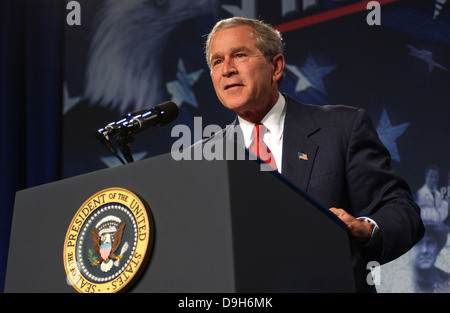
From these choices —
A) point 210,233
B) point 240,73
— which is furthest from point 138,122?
point 240,73

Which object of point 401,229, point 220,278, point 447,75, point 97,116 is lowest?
point 220,278

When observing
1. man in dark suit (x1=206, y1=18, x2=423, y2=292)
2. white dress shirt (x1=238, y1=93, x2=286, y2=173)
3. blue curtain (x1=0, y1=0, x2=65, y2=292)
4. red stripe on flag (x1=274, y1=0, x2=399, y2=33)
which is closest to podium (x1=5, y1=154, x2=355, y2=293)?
man in dark suit (x1=206, y1=18, x2=423, y2=292)

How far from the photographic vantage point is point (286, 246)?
1.01 meters

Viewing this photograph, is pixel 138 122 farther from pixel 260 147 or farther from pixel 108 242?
pixel 260 147

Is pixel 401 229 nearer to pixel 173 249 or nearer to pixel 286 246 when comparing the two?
pixel 286 246

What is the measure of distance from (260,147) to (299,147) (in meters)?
0.18

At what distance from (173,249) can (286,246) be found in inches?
8.5

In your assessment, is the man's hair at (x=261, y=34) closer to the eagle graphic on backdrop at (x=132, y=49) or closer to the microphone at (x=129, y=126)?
the microphone at (x=129, y=126)

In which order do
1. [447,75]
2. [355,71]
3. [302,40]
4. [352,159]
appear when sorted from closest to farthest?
1. [352,159]
2. [447,75]
3. [355,71]
4. [302,40]

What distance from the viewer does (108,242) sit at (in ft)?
3.29

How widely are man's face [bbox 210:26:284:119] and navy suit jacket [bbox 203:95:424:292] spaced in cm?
18

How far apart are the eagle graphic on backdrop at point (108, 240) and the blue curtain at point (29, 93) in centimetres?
275

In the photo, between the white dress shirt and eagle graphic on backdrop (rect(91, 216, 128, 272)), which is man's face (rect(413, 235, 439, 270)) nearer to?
the white dress shirt
